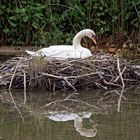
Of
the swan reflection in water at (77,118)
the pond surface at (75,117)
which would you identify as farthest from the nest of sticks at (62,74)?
the swan reflection in water at (77,118)

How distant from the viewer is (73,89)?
10.1m

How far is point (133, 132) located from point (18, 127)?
1351 mm

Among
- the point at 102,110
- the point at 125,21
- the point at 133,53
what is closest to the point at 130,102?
the point at 102,110

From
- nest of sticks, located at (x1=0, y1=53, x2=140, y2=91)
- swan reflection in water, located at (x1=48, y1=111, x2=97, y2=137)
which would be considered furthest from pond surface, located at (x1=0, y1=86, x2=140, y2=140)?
nest of sticks, located at (x1=0, y1=53, x2=140, y2=91)

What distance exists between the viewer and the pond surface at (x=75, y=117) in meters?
7.18

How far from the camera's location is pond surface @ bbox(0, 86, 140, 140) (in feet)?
23.5

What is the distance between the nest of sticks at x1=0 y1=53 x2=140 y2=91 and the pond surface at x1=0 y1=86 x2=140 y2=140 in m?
0.22

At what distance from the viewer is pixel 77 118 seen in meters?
8.11

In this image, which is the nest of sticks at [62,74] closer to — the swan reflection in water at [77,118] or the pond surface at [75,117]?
the pond surface at [75,117]

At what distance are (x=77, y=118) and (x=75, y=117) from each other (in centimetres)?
6

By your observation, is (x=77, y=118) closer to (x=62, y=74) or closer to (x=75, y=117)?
(x=75, y=117)

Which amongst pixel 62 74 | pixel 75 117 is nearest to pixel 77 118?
pixel 75 117

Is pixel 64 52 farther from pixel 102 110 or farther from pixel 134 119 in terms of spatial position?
pixel 134 119

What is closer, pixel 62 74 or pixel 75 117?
pixel 75 117
